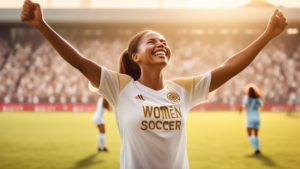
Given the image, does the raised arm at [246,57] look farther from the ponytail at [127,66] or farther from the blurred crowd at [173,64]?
the blurred crowd at [173,64]

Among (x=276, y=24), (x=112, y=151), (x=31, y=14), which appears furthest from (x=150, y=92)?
(x=112, y=151)

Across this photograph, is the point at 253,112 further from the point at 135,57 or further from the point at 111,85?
the point at 111,85

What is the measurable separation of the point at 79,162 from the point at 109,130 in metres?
5.32

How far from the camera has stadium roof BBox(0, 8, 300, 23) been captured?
28.2 m

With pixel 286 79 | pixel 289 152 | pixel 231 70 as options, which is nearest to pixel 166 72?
pixel 286 79

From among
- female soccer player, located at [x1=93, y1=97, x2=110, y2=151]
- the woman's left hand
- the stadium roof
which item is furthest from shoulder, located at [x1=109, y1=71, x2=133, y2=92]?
the stadium roof

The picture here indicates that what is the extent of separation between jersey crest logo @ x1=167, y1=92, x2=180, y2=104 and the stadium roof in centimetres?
2729

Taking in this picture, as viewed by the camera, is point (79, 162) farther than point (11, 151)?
No

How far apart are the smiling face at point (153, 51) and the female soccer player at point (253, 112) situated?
19.5 feet

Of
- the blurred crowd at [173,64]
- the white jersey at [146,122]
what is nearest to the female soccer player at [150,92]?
the white jersey at [146,122]

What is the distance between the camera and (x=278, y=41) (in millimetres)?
30609

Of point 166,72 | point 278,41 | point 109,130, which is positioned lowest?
point 109,130

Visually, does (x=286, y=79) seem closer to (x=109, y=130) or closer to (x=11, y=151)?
(x=109, y=130)

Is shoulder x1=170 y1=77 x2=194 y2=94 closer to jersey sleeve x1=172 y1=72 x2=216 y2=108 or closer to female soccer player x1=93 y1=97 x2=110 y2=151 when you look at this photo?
jersey sleeve x1=172 y1=72 x2=216 y2=108
